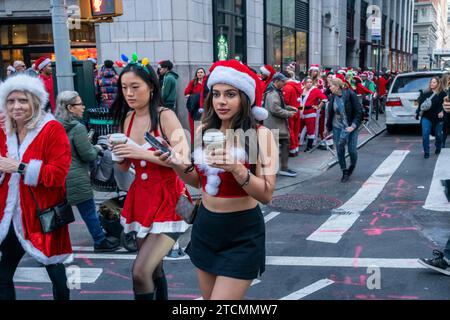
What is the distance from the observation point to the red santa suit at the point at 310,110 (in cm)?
1262

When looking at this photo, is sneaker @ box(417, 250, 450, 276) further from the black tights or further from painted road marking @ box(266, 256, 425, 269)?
the black tights

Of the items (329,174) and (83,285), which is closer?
(83,285)

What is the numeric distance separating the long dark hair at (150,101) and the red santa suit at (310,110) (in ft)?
30.0

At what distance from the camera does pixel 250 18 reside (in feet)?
56.6

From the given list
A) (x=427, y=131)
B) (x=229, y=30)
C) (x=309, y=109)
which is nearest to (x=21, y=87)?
(x=427, y=131)

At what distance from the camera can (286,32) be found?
21.4 meters

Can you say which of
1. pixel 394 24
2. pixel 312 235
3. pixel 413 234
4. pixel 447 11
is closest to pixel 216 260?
pixel 312 235

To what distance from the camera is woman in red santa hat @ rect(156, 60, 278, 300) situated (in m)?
2.79

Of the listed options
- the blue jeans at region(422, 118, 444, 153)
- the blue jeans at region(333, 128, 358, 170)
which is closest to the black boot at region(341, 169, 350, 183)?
the blue jeans at region(333, 128, 358, 170)

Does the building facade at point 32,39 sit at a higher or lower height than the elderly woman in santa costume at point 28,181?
higher

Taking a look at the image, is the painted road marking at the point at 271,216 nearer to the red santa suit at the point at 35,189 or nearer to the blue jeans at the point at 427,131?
the red santa suit at the point at 35,189

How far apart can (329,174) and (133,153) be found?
7.31 meters

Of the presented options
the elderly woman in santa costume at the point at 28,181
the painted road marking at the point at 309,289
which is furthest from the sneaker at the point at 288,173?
the elderly woman in santa costume at the point at 28,181
